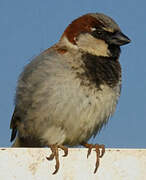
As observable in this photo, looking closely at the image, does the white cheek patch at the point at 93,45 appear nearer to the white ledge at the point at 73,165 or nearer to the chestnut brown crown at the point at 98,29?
the chestnut brown crown at the point at 98,29

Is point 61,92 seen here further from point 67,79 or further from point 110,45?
point 110,45

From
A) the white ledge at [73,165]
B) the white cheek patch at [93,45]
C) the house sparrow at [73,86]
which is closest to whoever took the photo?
the white ledge at [73,165]

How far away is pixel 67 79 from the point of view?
11.7 feet

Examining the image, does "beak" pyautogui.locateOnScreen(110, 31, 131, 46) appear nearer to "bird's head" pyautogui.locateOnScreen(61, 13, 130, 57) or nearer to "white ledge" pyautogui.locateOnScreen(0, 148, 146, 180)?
"bird's head" pyautogui.locateOnScreen(61, 13, 130, 57)

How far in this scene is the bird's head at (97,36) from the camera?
13.1ft

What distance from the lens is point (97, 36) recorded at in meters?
4.02

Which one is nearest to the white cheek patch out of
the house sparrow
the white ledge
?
the house sparrow

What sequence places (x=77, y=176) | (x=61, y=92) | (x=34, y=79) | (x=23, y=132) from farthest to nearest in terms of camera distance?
1. (x=23, y=132)
2. (x=34, y=79)
3. (x=61, y=92)
4. (x=77, y=176)

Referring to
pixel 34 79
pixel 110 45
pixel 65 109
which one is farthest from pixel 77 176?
pixel 110 45

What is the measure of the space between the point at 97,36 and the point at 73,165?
1.87 metres

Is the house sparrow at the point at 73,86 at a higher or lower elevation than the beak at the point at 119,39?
lower

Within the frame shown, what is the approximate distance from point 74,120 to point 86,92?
0.29m

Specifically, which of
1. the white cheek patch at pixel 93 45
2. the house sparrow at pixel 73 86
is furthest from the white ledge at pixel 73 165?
the white cheek patch at pixel 93 45

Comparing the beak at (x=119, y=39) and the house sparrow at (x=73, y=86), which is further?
the beak at (x=119, y=39)
